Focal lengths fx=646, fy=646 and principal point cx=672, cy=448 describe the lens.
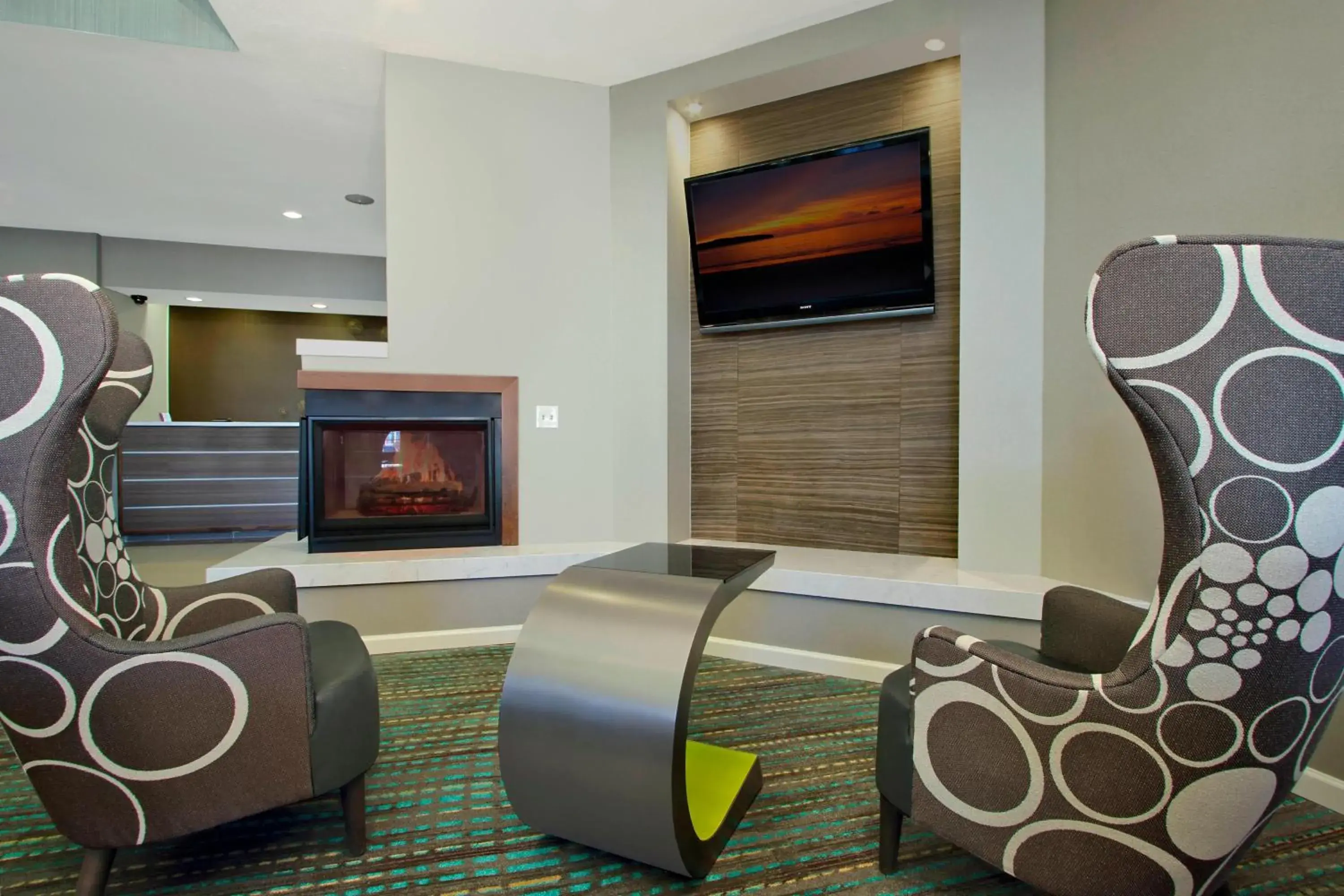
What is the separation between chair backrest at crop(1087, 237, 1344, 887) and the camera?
2.82 feet

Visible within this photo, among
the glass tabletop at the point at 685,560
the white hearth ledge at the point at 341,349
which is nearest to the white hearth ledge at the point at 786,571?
the glass tabletop at the point at 685,560

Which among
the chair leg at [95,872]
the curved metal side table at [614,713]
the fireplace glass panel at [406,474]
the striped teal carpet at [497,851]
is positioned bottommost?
the striped teal carpet at [497,851]

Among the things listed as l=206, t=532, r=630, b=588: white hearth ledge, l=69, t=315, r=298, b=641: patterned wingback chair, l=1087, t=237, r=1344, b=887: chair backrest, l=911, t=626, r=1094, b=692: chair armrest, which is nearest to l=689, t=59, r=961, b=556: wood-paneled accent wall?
l=206, t=532, r=630, b=588: white hearth ledge

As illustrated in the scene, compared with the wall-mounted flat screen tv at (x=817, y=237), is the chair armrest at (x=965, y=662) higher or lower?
lower

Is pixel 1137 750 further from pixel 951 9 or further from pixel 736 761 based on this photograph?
pixel 951 9

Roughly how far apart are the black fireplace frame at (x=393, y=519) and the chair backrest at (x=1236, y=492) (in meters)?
2.73

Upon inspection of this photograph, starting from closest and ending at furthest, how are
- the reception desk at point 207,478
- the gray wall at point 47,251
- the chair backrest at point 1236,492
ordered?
the chair backrest at point 1236,492, the reception desk at point 207,478, the gray wall at point 47,251

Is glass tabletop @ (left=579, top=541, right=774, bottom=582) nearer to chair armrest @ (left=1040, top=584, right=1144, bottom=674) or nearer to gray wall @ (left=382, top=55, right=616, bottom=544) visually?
chair armrest @ (left=1040, top=584, right=1144, bottom=674)

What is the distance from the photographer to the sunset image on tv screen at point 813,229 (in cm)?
280

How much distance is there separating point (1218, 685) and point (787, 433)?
2.39 meters

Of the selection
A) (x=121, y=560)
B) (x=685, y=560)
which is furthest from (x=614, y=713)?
(x=121, y=560)

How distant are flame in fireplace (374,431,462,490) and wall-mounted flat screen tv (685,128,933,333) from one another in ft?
4.97

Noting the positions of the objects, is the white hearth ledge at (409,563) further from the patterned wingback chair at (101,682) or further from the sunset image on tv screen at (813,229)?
the sunset image on tv screen at (813,229)

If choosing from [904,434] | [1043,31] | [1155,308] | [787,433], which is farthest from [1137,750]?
[1043,31]
